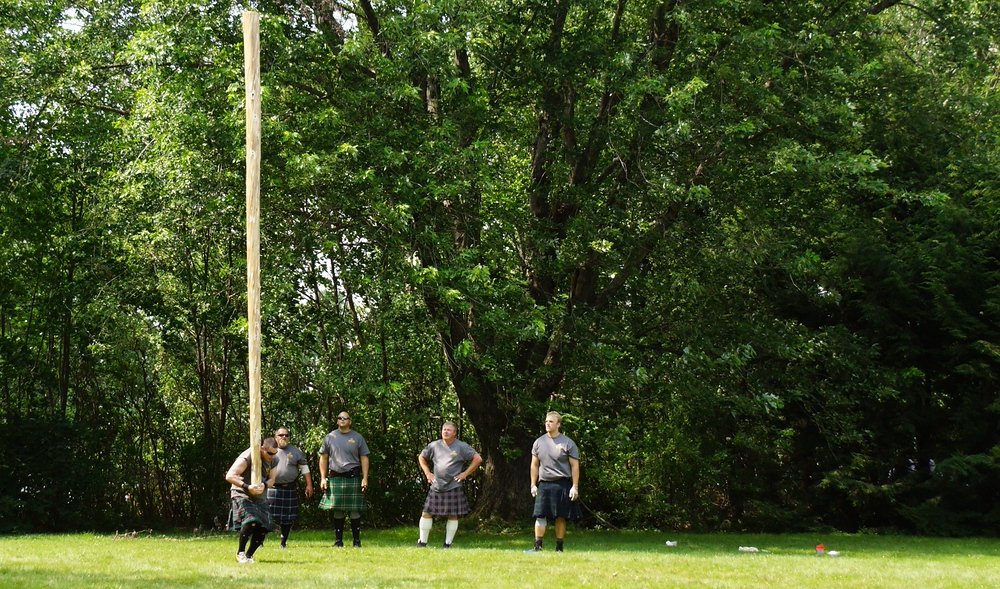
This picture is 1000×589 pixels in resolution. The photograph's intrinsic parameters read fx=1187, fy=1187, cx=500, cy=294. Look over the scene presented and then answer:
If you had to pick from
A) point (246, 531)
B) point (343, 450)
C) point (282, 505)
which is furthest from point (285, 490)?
point (246, 531)

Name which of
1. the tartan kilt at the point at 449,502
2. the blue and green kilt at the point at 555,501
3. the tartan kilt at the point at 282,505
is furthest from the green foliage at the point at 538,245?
the blue and green kilt at the point at 555,501

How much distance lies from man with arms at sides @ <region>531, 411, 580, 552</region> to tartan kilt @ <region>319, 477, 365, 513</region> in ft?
8.00

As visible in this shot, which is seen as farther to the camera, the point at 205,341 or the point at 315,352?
the point at 205,341

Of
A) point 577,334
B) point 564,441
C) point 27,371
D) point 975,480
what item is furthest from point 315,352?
point 975,480

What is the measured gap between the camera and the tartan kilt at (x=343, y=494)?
1478 cm

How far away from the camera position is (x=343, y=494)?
14.8 metres

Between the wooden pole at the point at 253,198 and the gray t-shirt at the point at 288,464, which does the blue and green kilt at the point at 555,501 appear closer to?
the gray t-shirt at the point at 288,464

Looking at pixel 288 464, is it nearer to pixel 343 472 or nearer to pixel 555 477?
pixel 343 472

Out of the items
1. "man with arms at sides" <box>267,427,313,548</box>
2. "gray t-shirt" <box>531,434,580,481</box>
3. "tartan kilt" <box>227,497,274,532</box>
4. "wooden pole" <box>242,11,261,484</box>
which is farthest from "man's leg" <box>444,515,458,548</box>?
"wooden pole" <box>242,11,261,484</box>

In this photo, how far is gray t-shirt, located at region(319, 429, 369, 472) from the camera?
14.8 metres

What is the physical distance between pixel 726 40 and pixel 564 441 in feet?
22.2

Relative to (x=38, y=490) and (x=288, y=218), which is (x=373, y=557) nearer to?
(x=288, y=218)

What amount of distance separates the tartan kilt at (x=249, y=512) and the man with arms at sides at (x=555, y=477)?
330 centimetres

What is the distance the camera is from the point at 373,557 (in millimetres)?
12781
